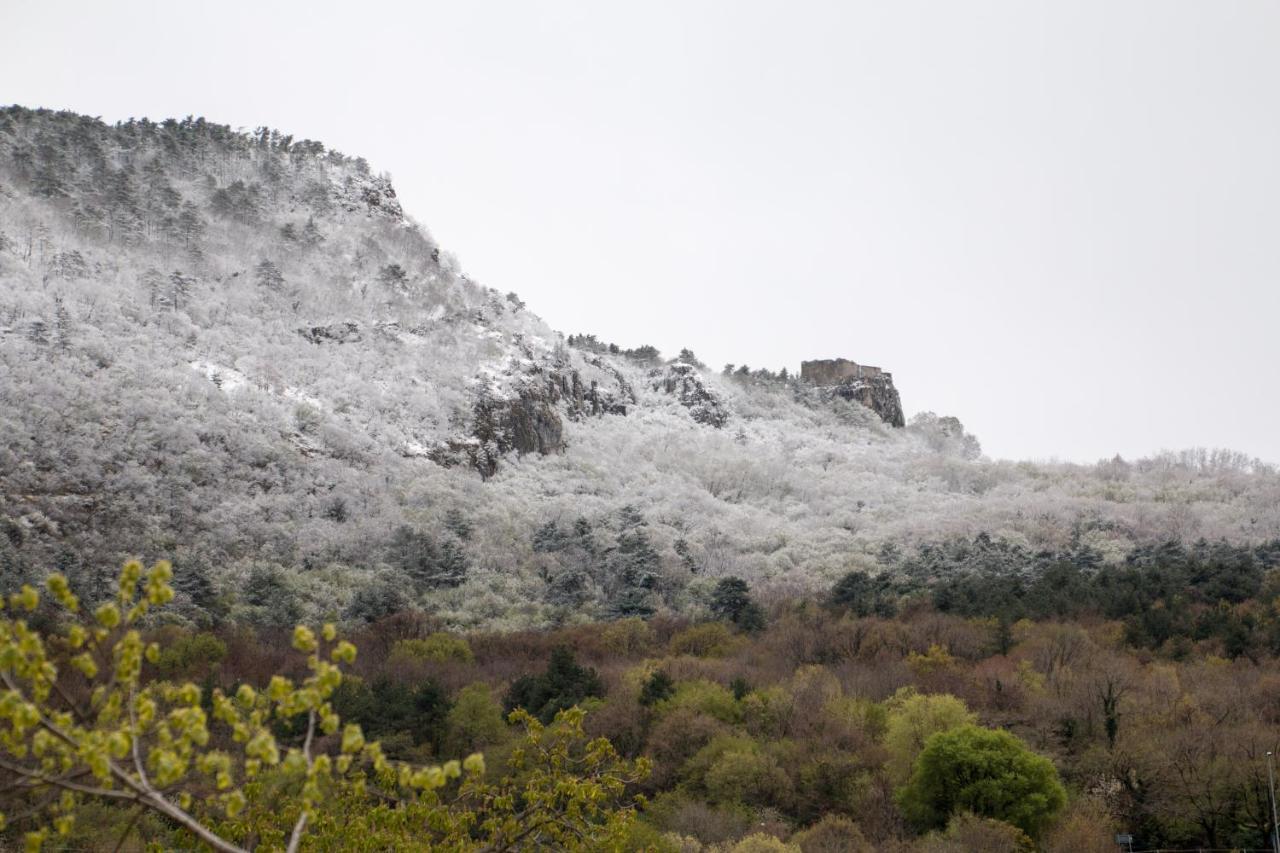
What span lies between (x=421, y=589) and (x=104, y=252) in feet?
178

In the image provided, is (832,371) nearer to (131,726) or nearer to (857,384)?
(857,384)

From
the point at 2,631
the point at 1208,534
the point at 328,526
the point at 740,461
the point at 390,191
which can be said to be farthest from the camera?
the point at 390,191

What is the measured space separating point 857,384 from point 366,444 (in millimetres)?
91221

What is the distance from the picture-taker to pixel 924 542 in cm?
8812

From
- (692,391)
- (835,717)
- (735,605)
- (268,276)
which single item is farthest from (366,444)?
(835,717)

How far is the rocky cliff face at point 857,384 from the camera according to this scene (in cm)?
16088

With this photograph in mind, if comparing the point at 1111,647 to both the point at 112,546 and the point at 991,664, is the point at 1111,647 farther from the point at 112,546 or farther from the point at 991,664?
the point at 112,546

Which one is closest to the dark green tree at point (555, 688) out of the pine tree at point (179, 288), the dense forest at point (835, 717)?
the dense forest at point (835, 717)

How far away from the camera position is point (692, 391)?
464 feet

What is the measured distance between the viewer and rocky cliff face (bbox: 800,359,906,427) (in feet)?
528

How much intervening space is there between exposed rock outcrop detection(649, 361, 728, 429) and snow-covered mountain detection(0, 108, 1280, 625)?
0.41 meters

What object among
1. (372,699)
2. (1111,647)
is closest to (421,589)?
(372,699)

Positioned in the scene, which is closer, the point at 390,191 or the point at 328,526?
the point at 328,526

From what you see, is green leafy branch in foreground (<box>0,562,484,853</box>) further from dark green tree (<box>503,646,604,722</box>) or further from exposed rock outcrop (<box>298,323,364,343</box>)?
exposed rock outcrop (<box>298,323,364,343</box>)
